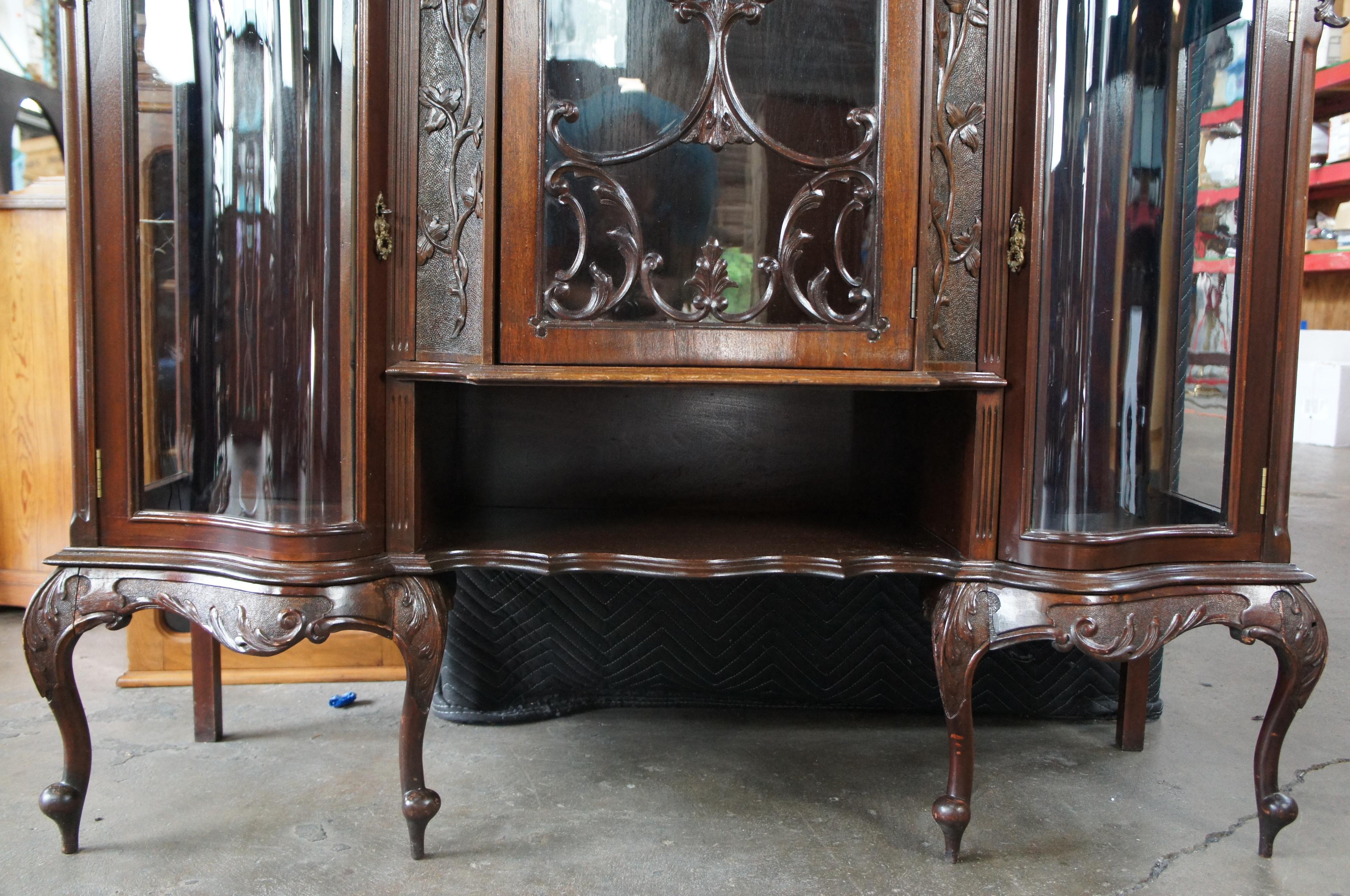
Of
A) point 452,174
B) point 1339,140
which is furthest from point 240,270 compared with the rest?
point 1339,140

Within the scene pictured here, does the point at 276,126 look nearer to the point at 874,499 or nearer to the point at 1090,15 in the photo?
the point at 1090,15

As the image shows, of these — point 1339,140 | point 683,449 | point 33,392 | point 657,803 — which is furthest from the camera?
point 1339,140

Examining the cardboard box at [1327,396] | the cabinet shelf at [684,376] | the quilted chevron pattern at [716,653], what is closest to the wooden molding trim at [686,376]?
the cabinet shelf at [684,376]

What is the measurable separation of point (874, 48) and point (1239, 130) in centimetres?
50

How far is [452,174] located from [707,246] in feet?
1.18

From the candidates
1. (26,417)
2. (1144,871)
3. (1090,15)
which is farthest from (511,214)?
(26,417)

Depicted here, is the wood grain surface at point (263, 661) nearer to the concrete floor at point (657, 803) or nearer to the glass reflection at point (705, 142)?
the concrete floor at point (657, 803)

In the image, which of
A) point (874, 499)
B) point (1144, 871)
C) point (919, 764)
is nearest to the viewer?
point (1144, 871)

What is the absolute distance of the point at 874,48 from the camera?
1379 mm

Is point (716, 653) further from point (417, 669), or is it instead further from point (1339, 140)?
point (1339, 140)

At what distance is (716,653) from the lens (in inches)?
78.2

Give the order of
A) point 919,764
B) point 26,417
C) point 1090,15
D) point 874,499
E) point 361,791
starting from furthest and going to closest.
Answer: point 26,417, point 874,499, point 919,764, point 361,791, point 1090,15

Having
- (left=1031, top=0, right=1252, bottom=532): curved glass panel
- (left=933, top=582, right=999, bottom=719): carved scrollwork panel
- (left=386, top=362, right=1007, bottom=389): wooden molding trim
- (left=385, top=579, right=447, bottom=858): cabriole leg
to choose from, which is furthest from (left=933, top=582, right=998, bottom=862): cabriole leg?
(left=385, top=579, right=447, bottom=858): cabriole leg

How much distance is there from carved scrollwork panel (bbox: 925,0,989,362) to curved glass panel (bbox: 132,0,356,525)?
77 centimetres
